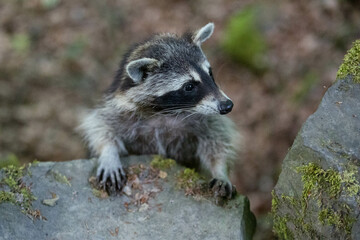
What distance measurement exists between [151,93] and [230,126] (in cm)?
112

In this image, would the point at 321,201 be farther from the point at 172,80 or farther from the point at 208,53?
the point at 208,53

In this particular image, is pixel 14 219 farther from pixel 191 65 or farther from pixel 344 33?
pixel 344 33

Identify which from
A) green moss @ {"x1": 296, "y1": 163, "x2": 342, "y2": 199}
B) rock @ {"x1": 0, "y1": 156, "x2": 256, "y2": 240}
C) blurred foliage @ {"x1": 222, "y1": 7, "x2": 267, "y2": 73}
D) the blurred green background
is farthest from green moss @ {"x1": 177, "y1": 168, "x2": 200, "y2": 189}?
blurred foliage @ {"x1": 222, "y1": 7, "x2": 267, "y2": 73}

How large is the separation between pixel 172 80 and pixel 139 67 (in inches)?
13.1

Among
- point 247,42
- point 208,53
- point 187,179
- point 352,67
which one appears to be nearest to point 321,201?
point 352,67

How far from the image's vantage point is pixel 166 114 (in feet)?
14.3

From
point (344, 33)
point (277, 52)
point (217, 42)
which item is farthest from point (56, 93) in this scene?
point (344, 33)

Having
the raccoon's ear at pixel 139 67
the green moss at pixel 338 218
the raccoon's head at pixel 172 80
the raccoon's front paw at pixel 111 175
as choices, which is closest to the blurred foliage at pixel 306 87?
the raccoon's head at pixel 172 80

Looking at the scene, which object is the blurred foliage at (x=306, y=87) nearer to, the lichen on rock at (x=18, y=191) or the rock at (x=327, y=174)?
the rock at (x=327, y=174)

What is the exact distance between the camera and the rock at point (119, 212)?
3.54m

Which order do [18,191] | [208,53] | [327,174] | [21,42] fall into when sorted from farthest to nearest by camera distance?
[21,42]
[208,53]
[18,191]
[327,174]

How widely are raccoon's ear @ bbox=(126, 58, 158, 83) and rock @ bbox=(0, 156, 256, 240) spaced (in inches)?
35.1

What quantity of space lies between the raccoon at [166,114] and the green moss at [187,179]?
16cm

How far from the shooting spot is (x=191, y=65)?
423cm
